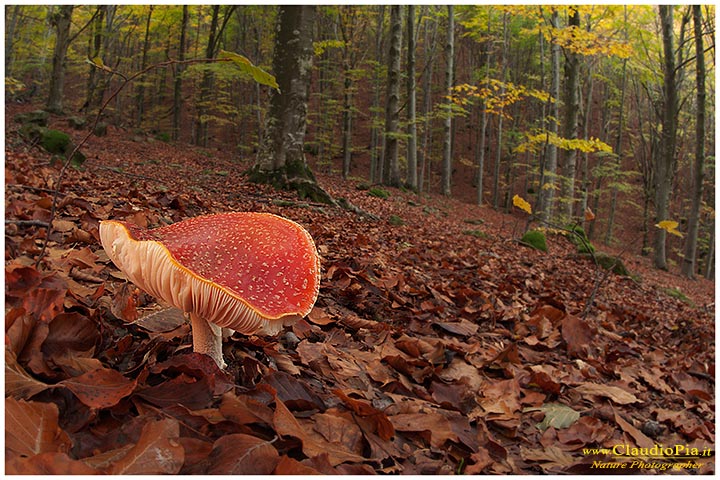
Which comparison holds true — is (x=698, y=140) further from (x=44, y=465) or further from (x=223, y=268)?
(x=44, y=465)

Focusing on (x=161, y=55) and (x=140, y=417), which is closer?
(x=140, y=417)

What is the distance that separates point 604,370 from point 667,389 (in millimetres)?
579

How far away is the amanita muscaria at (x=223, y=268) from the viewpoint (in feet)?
4.83

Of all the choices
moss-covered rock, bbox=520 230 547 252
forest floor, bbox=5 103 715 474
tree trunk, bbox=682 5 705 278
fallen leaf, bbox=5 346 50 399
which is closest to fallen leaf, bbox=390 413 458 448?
forest floor, bbox=5 103 715 474

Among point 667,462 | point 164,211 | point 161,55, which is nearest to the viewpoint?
point 667,462

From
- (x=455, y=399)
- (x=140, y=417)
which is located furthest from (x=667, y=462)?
(x=140, y=417)

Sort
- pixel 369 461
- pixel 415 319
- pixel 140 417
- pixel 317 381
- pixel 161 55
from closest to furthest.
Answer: pixel 140 417
pixel 369 461
pixel 317 381
pixel 415 319
pixel 161 55

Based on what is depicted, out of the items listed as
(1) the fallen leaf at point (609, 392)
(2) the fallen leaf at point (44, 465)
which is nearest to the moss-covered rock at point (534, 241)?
(1) the fallen leaf at point (609, 392)

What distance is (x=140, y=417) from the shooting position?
140 cm

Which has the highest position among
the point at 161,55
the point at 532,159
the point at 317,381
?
the point at 161,55

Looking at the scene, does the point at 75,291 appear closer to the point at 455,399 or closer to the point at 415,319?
the point at 455,399

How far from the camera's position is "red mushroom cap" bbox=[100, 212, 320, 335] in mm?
1471

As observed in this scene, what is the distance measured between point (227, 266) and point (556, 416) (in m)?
2.05

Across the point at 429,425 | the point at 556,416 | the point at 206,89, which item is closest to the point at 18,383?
the point at 429,425
